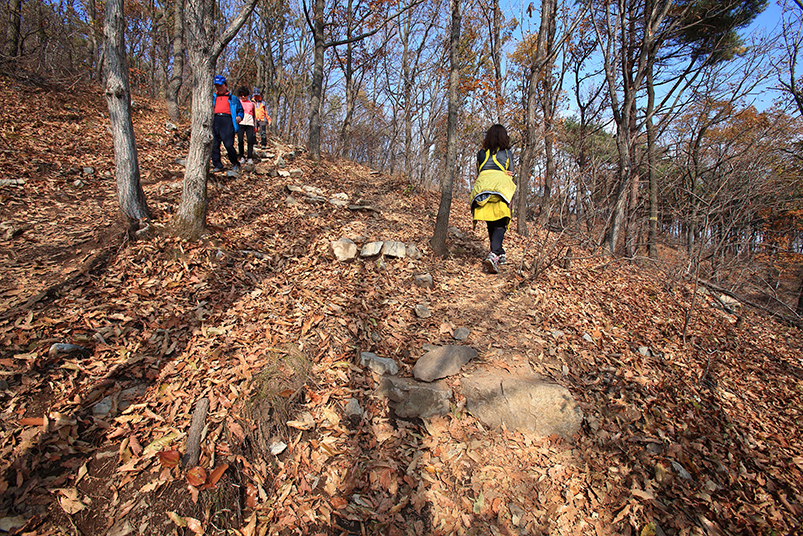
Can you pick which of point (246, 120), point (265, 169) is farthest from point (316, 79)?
point (265, 169)

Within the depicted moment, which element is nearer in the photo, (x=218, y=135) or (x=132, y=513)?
(x=132, y=513)

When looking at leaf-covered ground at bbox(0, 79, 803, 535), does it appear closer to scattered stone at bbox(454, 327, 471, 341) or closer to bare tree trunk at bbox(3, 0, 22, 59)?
scattered stone at bbox(454, 327, 471, 341)

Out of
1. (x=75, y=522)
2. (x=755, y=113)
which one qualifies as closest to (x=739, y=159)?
(x=755, y=113)

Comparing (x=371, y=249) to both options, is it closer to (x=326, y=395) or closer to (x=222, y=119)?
(x=326, y=395)

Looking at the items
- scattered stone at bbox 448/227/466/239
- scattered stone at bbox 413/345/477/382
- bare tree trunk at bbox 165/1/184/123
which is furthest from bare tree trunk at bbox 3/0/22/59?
scattered stone at bbox 413/345/477/382

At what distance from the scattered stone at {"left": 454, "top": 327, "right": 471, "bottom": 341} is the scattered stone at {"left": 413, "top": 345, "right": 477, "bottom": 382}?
0.77 ft

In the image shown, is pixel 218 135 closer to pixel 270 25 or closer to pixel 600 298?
pixel 600 298

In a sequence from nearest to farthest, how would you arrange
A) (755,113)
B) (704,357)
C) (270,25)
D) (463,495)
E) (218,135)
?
(463,495)
(704,357)
(218,135)
(755,113)
(270,25)

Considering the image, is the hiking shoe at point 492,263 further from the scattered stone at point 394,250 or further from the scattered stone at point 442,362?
the scattered stone at point 442,362

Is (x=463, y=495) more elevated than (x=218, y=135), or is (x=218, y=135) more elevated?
(x=218, y=135)

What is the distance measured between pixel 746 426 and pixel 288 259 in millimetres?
5575

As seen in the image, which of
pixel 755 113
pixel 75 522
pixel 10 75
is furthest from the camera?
pixel 755 113

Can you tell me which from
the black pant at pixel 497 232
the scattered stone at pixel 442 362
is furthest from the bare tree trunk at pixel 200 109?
the black pant at pixel 497 232

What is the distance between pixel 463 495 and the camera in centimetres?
239
